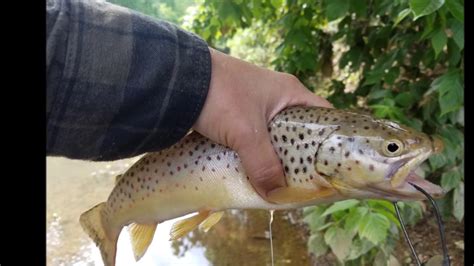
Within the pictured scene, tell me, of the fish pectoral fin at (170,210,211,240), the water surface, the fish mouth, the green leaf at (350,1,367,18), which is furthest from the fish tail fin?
the green leaf at (350,1,367,18)

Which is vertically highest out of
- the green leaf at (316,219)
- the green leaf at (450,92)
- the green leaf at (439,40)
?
the green leaf at (439,40)

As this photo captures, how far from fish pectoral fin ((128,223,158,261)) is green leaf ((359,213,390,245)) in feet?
2.22

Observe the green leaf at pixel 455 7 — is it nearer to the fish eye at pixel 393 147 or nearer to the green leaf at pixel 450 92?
the green leaf at pixel 450 92

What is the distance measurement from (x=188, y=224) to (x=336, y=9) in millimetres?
1078

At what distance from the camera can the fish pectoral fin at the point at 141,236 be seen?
122cm

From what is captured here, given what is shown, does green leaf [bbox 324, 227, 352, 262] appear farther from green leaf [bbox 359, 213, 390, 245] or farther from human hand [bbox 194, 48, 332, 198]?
human hand [bbox 194, 48, 332, 198]

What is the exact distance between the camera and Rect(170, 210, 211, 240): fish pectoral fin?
1134 mm

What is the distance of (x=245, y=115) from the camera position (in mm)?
1022

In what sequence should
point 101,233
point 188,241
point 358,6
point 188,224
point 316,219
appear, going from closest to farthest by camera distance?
point 188,224, point 101,233, point 316,219, point 358,6, point 188,241

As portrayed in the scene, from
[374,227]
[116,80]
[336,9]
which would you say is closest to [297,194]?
[116,80]

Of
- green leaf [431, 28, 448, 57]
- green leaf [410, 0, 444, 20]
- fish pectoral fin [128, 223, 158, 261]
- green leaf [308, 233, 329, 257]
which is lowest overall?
green leaf [308, 233, 329, 257]

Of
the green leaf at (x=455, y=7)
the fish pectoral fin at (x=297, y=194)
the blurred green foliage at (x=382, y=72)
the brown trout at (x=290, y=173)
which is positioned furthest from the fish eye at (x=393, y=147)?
the green leaf at (x=455, y=7)

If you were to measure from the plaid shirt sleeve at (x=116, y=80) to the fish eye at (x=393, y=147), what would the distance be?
319 millimetres

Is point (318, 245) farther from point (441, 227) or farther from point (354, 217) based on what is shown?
point (441, 227)
